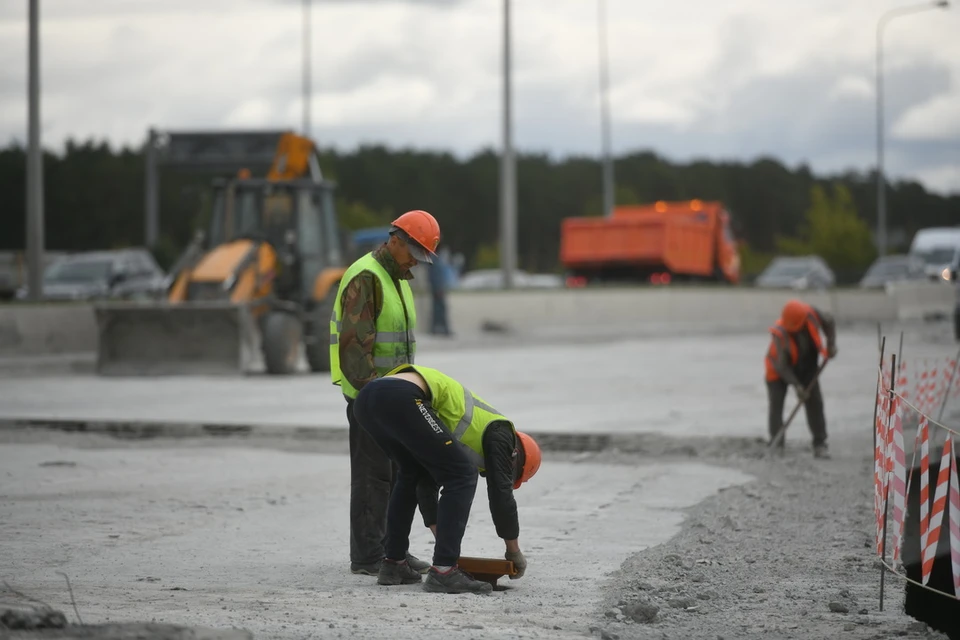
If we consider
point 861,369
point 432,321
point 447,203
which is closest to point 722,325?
point 432,321

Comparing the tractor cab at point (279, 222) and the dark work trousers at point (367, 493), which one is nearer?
the dark work trousers at point (367, 493)

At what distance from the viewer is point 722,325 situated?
3778cm

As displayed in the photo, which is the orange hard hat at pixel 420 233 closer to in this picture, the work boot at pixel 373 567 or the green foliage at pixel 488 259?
the work boot at pixel 373 567

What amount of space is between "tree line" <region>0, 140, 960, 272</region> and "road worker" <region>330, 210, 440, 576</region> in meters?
38.0

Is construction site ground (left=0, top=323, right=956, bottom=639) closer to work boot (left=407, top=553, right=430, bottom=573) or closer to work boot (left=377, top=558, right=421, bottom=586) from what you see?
work boot (left=377, top=558, right=421, bottom=586)

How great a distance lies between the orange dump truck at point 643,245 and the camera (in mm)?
39906

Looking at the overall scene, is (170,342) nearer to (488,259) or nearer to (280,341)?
(280,341)

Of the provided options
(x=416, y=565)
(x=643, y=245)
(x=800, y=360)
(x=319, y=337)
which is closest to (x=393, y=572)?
(x=416, y=565)

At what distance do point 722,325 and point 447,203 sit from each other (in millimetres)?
73887

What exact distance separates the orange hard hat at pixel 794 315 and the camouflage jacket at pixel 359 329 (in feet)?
20.0

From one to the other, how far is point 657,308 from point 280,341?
59.3ft

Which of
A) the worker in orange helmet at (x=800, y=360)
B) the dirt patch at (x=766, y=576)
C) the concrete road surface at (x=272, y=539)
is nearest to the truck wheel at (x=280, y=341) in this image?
the concrete road surface at (x=272, y=539)

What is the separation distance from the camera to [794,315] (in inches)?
493

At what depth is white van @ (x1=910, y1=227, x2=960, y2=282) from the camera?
146ft
